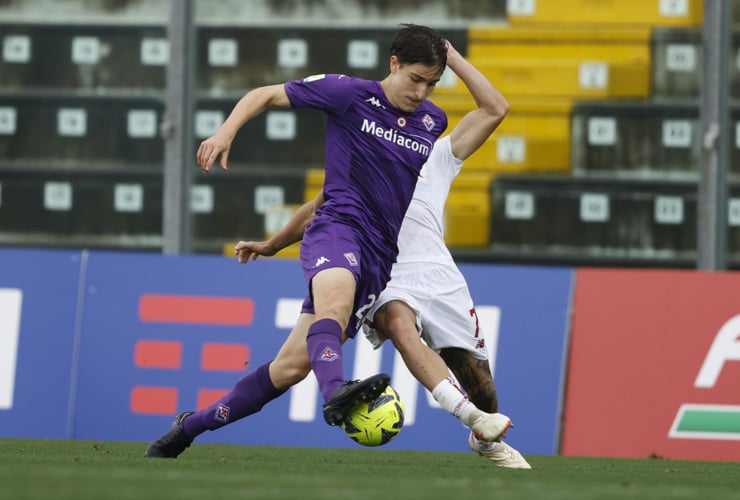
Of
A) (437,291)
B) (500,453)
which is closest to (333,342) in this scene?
(437,291)

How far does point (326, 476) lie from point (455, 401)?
81 centimetres

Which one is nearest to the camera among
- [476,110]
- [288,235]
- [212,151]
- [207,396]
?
[212,151]

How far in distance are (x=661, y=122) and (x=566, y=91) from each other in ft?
2.04

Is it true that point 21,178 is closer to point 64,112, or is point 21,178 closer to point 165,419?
point 64,112

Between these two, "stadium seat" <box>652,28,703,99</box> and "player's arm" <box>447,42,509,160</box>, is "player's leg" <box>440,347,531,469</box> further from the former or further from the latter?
"stadium seat" <box>652,28,703,99</box>

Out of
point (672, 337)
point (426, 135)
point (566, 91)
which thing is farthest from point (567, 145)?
point (426, 135)

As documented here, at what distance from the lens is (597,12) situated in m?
10.4

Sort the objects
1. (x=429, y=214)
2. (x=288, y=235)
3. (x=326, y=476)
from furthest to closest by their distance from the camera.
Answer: (x=429, y=214) → (x=288, y=235) → (x=326, y=476)

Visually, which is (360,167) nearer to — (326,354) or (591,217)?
(326,354)

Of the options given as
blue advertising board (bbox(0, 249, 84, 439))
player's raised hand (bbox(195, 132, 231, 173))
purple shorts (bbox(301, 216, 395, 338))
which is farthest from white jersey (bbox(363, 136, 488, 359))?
blue advertising board (bbox(0, 249, 84, 439))

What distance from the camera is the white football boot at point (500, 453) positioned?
272 inches

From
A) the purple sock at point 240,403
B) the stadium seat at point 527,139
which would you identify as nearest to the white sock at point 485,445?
the purple sock at point 240,403

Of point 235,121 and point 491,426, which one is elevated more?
point 235,121

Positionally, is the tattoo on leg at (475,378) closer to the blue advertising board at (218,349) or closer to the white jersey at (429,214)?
the white jersey at (429,214)
